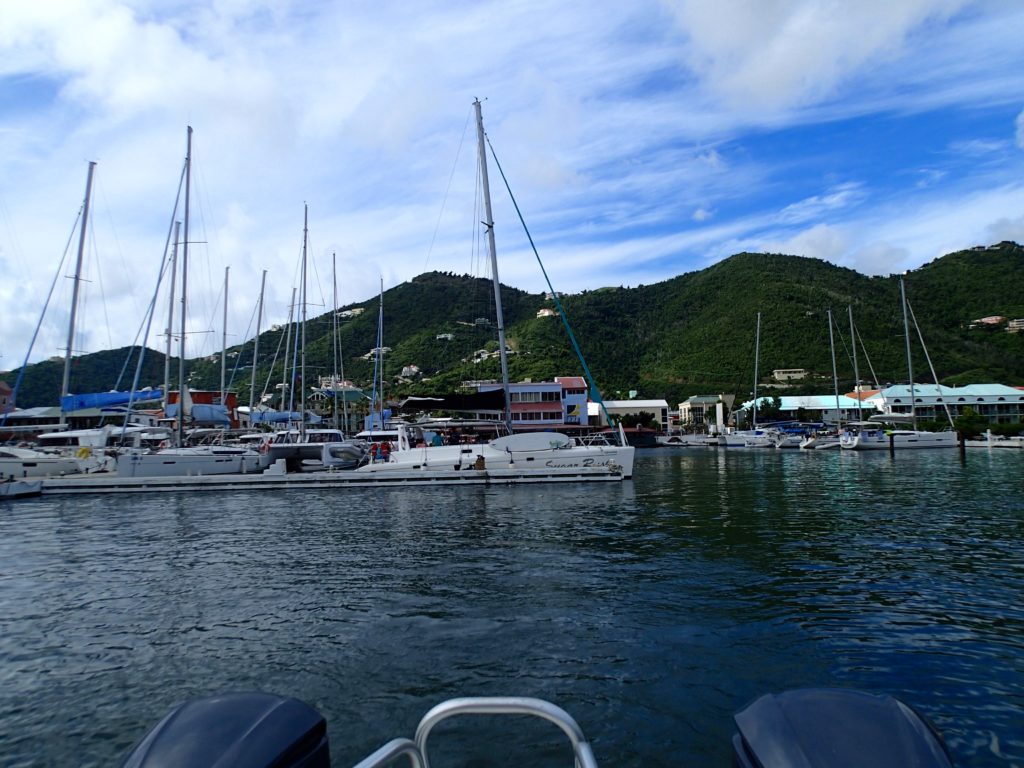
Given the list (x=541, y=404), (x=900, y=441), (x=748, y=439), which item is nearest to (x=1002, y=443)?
(x=900, y=441)

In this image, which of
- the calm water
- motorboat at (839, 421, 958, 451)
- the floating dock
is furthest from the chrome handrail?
motorboat at (839, 421, 958, 451)

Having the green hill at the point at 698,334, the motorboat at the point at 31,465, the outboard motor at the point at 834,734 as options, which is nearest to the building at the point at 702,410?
the green hill at the point at 698,334

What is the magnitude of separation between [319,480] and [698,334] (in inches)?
4479

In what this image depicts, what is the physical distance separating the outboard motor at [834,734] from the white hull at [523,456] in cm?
2574

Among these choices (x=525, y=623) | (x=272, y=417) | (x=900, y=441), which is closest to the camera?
(x=525, y=623)

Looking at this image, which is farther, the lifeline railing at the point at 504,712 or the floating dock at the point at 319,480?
the floating dock at the point at 319,480

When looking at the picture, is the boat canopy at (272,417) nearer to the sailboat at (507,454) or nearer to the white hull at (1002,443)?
the sailboat at (507,454)

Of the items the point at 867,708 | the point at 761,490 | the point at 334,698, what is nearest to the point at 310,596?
the point at 334,698

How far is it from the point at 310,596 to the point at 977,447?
6550 centimetres

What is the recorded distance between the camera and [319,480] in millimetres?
29672

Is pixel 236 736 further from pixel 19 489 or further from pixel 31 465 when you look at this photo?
pixel 31 465

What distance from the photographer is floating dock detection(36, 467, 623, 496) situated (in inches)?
1118

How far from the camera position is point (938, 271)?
142 m

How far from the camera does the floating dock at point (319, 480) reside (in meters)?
28.4
